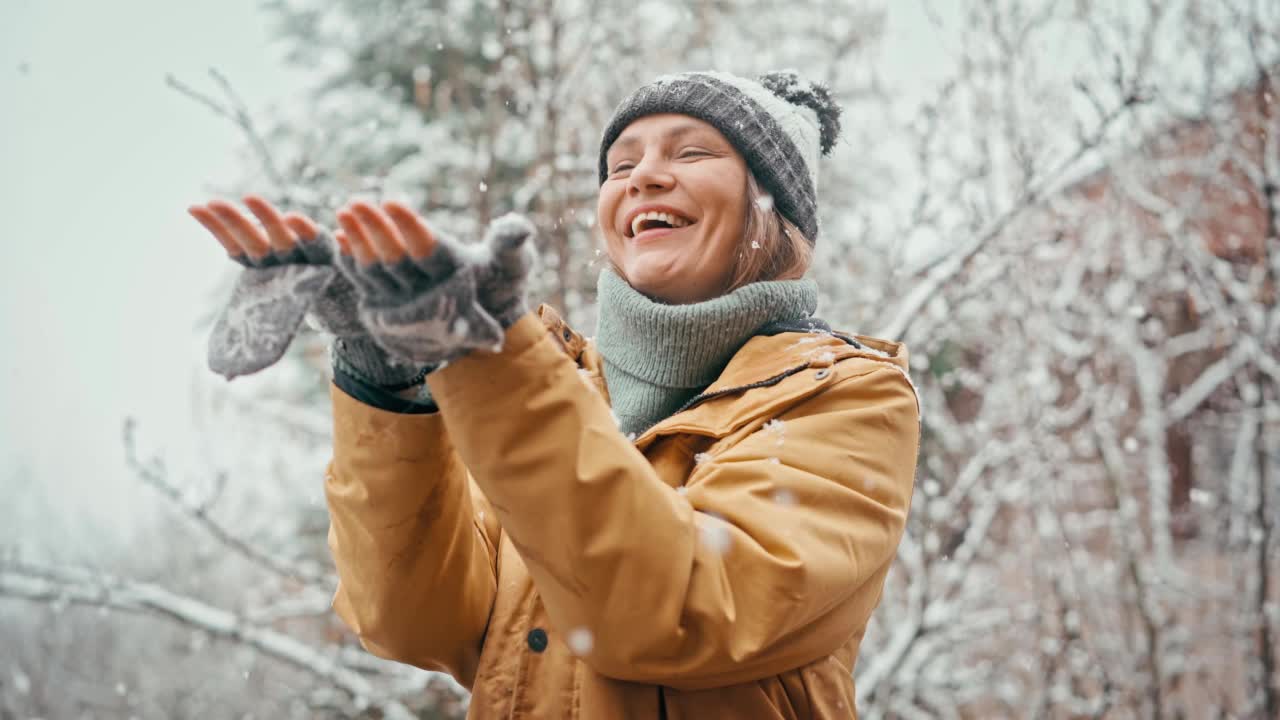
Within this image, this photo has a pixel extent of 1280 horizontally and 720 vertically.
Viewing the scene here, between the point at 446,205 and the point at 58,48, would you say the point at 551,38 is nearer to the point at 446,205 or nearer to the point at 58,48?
the point at 446,205

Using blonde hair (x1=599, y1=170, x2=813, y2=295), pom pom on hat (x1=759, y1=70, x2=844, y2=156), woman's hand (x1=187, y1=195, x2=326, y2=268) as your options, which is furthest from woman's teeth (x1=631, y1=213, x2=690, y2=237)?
woman's hand (x1=187, y1=195, x2=326, y2=268)

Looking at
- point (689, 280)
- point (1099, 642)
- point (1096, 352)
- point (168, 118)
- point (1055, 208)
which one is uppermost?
point (689, 280)

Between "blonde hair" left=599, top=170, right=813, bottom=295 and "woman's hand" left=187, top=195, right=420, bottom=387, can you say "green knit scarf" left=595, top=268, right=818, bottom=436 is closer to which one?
"blonde hair" left=599, top=170, right=813, bottom=295

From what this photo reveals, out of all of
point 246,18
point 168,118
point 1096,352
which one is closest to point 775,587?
point 1096,352

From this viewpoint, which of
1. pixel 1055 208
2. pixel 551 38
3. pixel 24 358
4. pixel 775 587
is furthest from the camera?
pixel 24 358

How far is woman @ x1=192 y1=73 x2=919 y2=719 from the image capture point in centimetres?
105

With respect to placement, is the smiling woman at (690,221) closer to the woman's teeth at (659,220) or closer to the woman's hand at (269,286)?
the woman's teeth at (659,220)

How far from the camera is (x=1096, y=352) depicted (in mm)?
5309

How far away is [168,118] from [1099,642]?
7321 mm

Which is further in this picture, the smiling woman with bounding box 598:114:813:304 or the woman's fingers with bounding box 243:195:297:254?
the smiling woman with bounding box 598:114:813:304

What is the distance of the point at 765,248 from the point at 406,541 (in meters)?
0.91

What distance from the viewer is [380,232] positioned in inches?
37.5

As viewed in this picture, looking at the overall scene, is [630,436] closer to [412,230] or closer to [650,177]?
[650,177]

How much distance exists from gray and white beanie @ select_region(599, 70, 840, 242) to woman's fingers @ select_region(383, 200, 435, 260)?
942 mm
